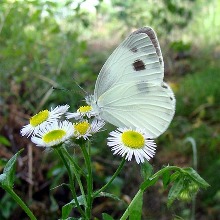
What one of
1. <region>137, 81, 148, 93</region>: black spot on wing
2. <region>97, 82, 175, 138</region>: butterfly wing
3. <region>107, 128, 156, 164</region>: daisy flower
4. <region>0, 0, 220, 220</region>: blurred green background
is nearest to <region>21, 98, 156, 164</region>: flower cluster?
<region>107, 128, 156, 164</region>: daisy flower

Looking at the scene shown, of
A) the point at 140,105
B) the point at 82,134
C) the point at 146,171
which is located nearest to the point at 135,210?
the point at 146,171

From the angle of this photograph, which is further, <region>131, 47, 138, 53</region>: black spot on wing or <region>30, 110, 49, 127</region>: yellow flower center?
<region>131, 47, 138, 53</region>: black spot on wing

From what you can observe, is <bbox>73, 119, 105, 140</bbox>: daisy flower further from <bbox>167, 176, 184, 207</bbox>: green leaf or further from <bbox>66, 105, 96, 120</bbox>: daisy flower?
<bbox>167, 176, 184, 207</bbox>: green leaf

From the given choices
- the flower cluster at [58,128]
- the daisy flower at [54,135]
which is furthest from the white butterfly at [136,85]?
the daisy flower at [54,135]

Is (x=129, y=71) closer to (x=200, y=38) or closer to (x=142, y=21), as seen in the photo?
(x=142, y=21)

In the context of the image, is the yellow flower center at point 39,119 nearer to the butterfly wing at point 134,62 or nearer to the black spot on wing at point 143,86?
the butterfly wing at point 134,62

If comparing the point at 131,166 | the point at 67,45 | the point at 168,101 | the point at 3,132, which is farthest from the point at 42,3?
the point at 168,101

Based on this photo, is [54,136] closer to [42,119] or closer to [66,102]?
[42,119]
